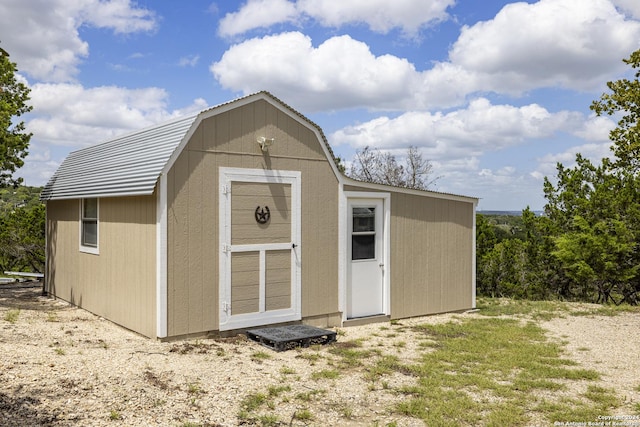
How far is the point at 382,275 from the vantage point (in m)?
8.56

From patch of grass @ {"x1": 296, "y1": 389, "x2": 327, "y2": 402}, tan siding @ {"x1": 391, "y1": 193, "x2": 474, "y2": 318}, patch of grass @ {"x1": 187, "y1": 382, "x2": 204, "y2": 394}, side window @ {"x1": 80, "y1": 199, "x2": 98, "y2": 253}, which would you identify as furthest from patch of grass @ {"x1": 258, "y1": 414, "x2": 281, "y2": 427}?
side window @ {"x1": 80, "y1": 199, "x2": 98, "y2": 253}

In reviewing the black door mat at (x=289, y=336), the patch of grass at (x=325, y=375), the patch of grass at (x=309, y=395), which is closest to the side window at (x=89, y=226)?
the black door mat at (x=289, y=336)

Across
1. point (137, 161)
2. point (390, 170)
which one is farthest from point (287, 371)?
point (390, 170)

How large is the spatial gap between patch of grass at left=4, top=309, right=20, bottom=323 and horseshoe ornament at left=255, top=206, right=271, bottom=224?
3841mm

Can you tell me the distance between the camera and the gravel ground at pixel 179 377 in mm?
4090

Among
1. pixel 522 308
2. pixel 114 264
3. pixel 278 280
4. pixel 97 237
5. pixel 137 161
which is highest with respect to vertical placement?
pixel 137 161

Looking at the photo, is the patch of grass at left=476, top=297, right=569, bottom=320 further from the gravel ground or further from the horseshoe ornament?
the horseshoe ornament

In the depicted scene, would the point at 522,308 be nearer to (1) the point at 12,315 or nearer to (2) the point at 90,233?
(2) the point at 90,233

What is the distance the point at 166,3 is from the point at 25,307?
18.8 feet

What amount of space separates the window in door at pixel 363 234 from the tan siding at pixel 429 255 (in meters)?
0.33

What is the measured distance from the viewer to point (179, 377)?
198 inches

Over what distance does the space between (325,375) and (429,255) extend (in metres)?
4.22

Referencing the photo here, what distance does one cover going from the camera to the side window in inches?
340

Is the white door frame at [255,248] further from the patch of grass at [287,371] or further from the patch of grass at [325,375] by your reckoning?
the patch of grass at [325,375]
